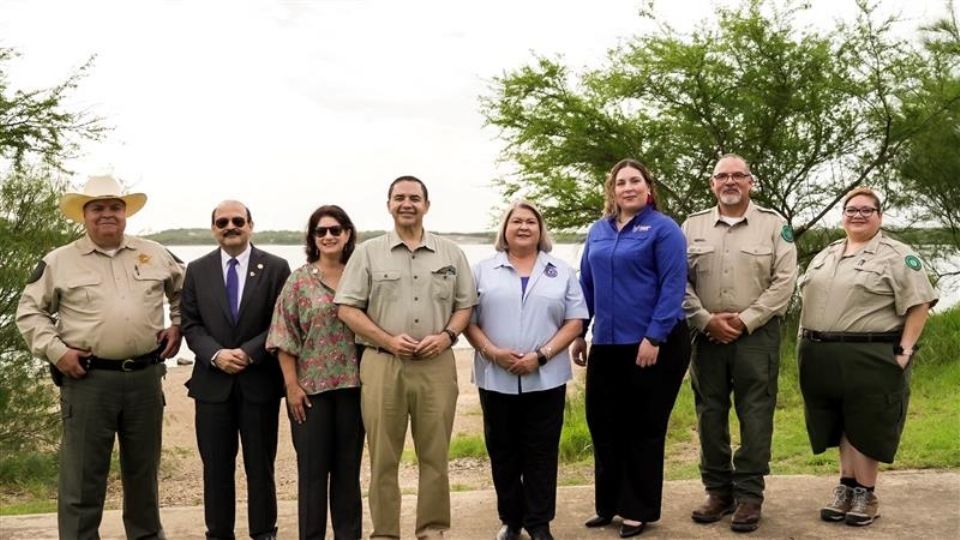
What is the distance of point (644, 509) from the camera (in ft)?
17.0

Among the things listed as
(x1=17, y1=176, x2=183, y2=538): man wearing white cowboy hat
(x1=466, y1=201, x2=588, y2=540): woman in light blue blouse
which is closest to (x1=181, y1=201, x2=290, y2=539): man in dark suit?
(x1=17, y1=176, x2=183, y2=538): man wearing white cowboy hat

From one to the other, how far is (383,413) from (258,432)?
2.31ft

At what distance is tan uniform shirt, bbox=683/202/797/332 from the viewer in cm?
524

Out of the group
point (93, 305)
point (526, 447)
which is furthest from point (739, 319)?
point (93, 305)

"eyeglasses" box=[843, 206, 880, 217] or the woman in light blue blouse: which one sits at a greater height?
"eyeglasses" box=[843, 206, 880, 217]

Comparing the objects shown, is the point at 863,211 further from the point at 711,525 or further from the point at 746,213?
the point at 711,525

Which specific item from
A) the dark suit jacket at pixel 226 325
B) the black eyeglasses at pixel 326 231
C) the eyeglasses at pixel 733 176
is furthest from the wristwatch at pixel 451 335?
the eyeglasses at pixel 733 176

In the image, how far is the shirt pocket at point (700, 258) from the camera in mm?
5355

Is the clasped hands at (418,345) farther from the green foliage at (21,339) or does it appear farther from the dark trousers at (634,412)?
the green foliage at (21,339)

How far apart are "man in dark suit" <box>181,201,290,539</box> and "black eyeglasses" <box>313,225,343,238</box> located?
12.3 inches

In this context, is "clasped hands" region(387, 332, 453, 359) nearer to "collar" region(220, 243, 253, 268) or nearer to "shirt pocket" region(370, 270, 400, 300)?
"shirt pocket" region(370, 270, 400, 300)

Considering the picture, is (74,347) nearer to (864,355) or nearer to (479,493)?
(479,493)

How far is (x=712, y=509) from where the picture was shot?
17.8 feet

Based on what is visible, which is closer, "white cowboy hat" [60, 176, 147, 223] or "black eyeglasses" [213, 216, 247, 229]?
"black eyeglasses" [213, 216, 247, 229]
